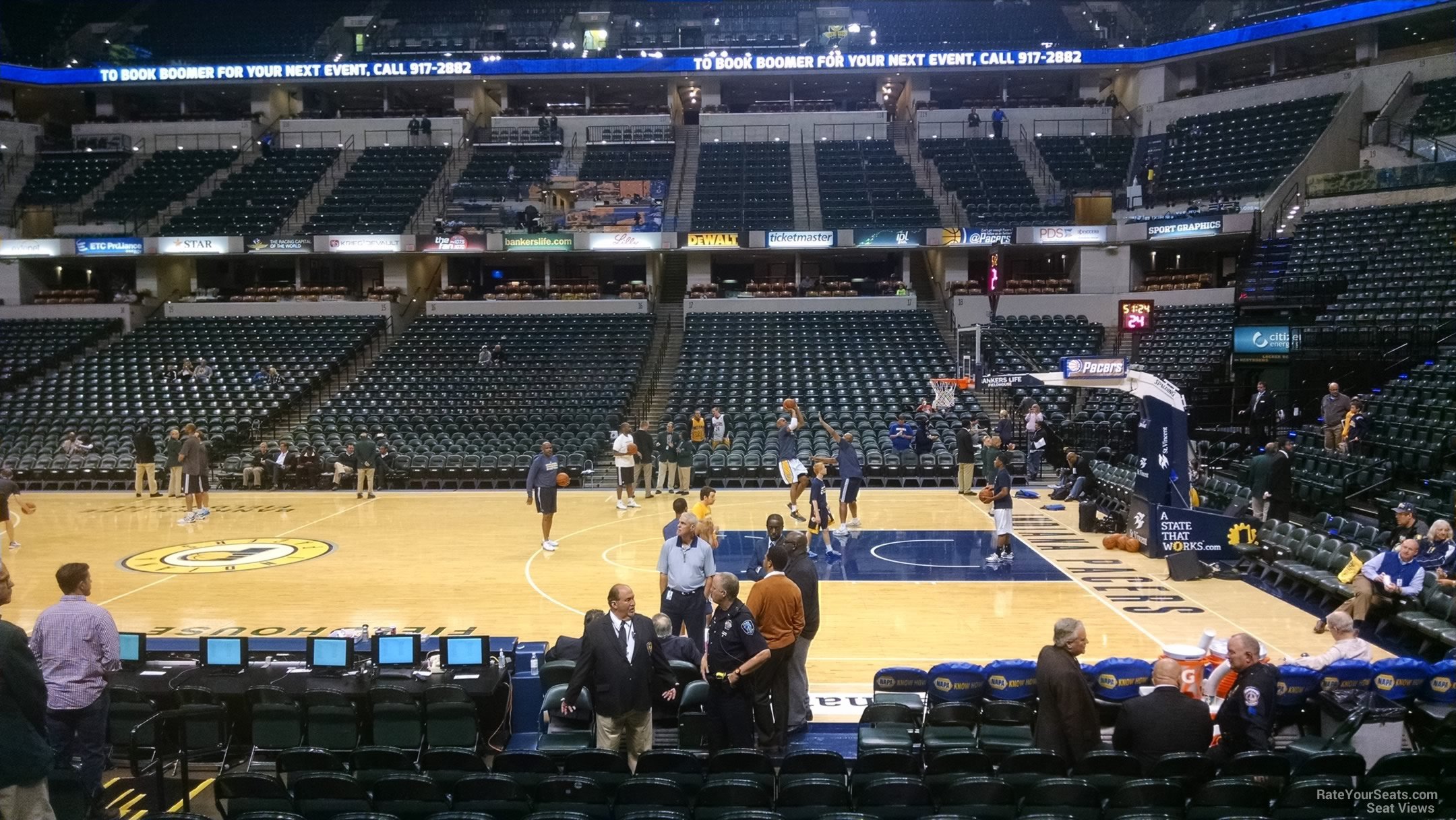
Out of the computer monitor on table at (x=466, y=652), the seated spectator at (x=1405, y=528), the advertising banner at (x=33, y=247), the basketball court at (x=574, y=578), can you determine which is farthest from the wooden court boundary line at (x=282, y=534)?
the advertising banner at (x=33, y=247)

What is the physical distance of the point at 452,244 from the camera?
33250 mm

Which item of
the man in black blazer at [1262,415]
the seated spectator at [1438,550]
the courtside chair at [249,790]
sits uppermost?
the man in black blazer at [1262,415]

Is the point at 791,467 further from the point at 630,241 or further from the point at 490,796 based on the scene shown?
the point at 630,241

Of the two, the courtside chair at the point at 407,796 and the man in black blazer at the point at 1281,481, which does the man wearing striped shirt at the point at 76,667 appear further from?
the man in black blazer at the point at 1281,481

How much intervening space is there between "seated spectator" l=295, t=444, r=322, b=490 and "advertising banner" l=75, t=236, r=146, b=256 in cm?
1526

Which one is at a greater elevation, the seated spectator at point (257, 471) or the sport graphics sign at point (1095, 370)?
the sport graphics sign at point (1095, 370)

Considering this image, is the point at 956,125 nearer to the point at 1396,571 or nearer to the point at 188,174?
the point at 188,174

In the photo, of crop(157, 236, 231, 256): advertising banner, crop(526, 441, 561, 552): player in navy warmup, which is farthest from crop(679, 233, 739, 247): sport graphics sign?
crop(526, 441, 561, 552): player in navy warmup

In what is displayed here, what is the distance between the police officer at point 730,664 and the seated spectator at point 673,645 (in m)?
1.02

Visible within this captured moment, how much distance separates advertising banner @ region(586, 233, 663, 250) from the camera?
33188 millimetres

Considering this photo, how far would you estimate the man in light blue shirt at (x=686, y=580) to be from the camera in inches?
376

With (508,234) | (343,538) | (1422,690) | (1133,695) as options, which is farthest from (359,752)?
(508,234)

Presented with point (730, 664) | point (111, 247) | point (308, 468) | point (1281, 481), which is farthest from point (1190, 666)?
point (111, 247)

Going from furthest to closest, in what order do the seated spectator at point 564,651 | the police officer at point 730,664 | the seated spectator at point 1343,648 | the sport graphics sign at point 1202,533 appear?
1. the sport graphics sign at point 1202,533
2. the seated spectator at point 564,651
3. the seated spectator at point 1343,648
4. the police officer at point 730,664
